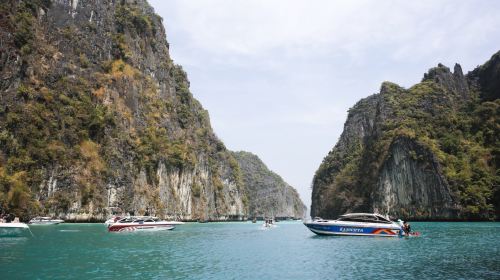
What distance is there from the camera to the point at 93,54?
103m

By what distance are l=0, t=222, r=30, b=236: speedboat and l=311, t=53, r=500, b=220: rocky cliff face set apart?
91.2 m

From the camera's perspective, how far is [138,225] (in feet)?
208

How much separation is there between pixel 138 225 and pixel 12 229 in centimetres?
2246

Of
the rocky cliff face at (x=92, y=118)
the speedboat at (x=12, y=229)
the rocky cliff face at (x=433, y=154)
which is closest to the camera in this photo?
the speedboat at (x=12, y=229)

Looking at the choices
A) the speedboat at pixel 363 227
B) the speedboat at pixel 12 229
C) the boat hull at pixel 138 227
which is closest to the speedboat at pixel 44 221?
the boat hull at pixel 138 227

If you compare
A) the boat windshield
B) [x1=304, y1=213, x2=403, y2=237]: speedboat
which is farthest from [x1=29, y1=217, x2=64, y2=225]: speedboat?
the boat windshield

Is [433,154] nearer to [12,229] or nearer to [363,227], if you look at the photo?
[363,227]

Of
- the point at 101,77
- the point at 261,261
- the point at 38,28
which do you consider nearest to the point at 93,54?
the point at 101,77

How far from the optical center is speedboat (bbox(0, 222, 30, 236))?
42.0 m

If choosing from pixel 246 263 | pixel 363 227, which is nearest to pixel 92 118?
pixel 363 227

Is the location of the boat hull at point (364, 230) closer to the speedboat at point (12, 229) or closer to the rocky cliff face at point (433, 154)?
the speedboat at point (12, 229)

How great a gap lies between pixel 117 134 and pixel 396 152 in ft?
234

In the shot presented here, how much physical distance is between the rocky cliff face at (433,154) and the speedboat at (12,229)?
91.2 metres

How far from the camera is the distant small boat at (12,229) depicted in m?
42.0
